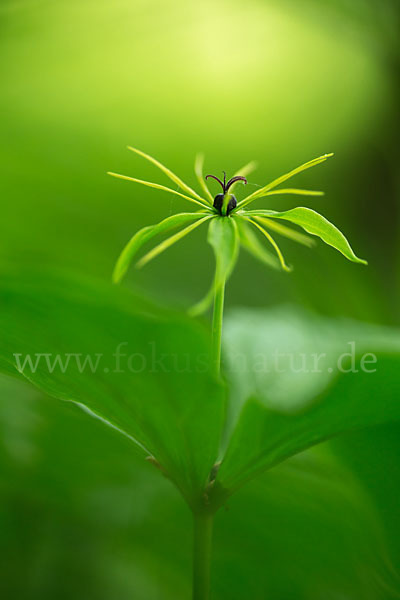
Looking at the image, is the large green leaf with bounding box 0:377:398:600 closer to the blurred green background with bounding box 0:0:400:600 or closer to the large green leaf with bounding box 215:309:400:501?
the blurred green background with bounding box 0:0:400:600

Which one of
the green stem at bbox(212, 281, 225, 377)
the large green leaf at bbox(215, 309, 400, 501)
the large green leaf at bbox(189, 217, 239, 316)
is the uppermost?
the large green leaf at bbox(189, 217, 239, 316)

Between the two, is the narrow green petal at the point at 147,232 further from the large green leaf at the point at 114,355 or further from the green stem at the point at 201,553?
the green stem at the point at 201,553

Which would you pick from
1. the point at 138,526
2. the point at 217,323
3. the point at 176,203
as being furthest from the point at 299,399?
the point at 176,203

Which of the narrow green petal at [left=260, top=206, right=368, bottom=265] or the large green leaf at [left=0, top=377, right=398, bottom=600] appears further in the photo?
the large green leaf at [left=0, top=377, right=398, bottom=600]

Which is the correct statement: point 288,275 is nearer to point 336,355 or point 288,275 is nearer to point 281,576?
point 281,576

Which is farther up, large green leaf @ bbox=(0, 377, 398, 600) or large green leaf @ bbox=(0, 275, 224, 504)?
large green leaf @ bbox=(0, 275, 224, 504)

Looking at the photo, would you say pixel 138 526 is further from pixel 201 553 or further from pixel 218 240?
pixel 218 240

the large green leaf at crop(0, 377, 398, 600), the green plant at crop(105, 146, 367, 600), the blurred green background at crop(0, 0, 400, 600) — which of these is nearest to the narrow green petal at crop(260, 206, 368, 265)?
the green plant at crop(105, 146, 367, 600)
